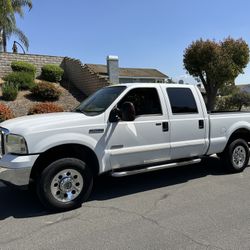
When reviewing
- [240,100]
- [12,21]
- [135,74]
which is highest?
[12,21]

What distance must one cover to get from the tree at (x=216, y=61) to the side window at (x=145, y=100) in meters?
17.7

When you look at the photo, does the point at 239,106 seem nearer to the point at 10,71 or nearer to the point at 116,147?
the point at 10,71

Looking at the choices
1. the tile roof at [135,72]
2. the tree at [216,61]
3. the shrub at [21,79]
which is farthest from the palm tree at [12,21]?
the tree at [216,61]

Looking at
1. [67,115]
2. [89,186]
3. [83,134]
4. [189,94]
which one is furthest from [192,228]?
[189,94]

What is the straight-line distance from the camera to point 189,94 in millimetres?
6906

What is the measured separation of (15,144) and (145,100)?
7.90ft

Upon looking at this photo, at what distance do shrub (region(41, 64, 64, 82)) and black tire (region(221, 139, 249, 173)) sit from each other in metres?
15.0

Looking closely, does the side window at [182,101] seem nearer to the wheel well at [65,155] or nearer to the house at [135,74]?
the wheel well at [65,155]

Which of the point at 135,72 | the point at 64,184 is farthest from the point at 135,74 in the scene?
the point at 64,184

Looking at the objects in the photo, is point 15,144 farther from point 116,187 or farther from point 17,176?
point 116,187

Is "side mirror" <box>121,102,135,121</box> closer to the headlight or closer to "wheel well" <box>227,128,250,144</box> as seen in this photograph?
the headlight

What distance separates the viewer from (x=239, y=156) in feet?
25.0

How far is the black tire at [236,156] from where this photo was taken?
7.41 m

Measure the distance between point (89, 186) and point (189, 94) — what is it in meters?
2.79
